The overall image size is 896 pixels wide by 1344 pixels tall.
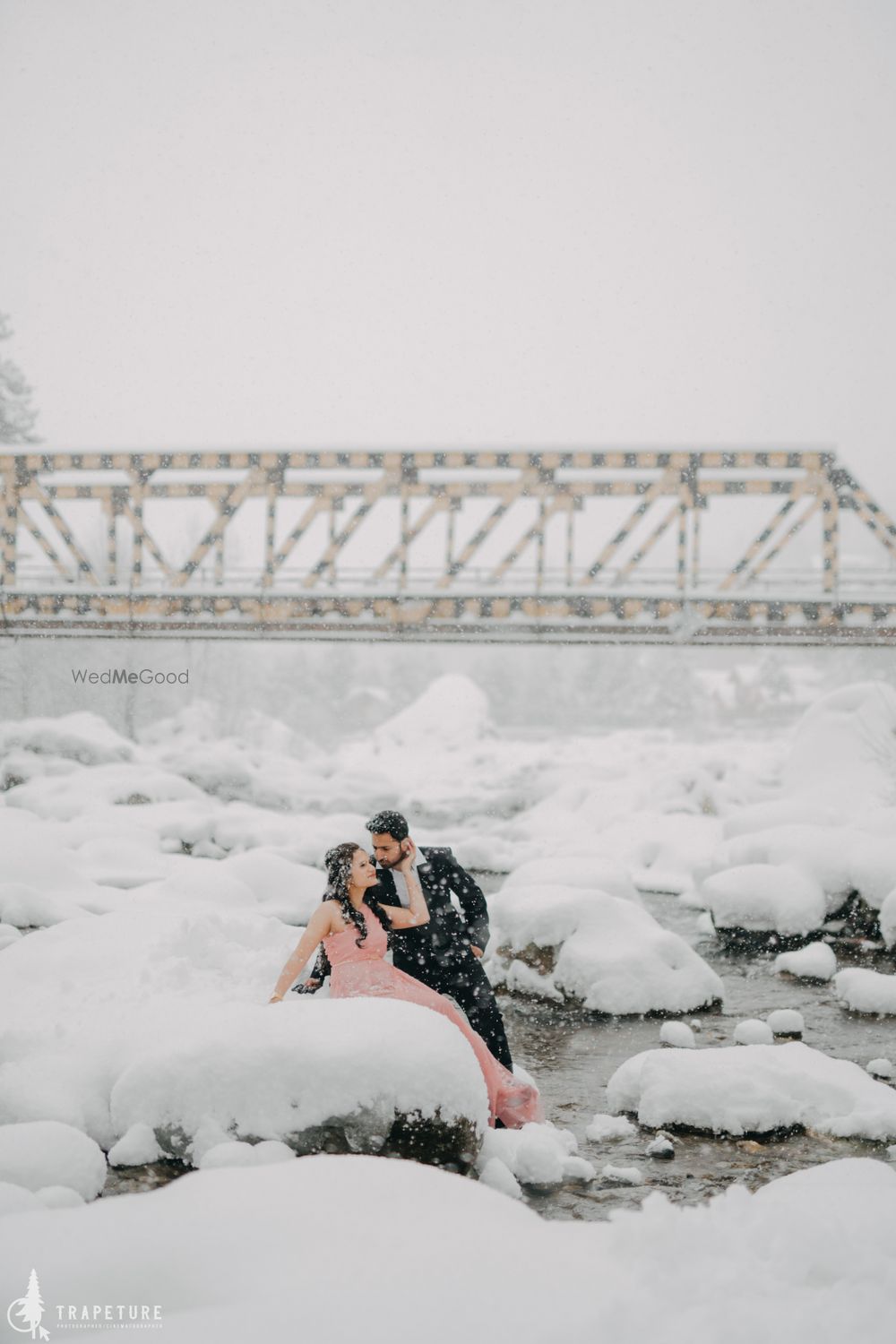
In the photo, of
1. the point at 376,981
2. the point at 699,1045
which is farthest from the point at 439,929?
the point at 699,1045

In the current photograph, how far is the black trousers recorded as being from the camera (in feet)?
14.2

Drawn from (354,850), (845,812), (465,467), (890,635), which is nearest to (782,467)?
(890,635)

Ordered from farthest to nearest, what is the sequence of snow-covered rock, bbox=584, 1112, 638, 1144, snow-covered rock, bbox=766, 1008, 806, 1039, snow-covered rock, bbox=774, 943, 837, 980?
snow-covered rock, bbox=774, 943, 837, 980, snow-covered rock, bbox=766, 1008, 806, 1039, snow-covered rock, bbox=584, 1112, 638, 1144

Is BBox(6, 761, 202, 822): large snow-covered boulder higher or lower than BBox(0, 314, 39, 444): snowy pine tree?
lower

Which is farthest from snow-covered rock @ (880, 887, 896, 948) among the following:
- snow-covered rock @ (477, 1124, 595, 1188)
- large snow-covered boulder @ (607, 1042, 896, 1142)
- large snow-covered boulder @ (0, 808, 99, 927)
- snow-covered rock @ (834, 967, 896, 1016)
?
large snow-covered boulder @ (0, 808, 99, 927)

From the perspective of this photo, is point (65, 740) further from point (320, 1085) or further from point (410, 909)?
point (320, 1085)

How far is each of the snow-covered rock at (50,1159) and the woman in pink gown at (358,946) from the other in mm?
931

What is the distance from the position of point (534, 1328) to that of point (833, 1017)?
6.07 meters

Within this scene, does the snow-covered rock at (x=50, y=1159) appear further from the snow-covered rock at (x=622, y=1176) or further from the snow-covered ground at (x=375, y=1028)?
the snow-covered rock at (x=622, y=1176)

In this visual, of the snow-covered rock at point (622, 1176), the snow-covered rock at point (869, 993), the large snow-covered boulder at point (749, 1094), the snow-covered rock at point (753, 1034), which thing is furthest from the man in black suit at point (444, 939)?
the snow-covered rock at point (869, 993)

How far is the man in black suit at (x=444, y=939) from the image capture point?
4293 millimetres

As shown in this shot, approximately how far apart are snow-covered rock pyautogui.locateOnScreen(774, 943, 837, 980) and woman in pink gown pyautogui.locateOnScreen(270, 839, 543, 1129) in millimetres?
5354

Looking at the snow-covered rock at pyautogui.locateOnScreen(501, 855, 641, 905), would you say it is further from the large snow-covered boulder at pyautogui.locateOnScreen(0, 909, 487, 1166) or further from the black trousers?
the large snow-covered boulder at pyautogui.locateOnScreen(0, 909, 487, 1166)

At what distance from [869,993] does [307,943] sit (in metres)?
5.47
